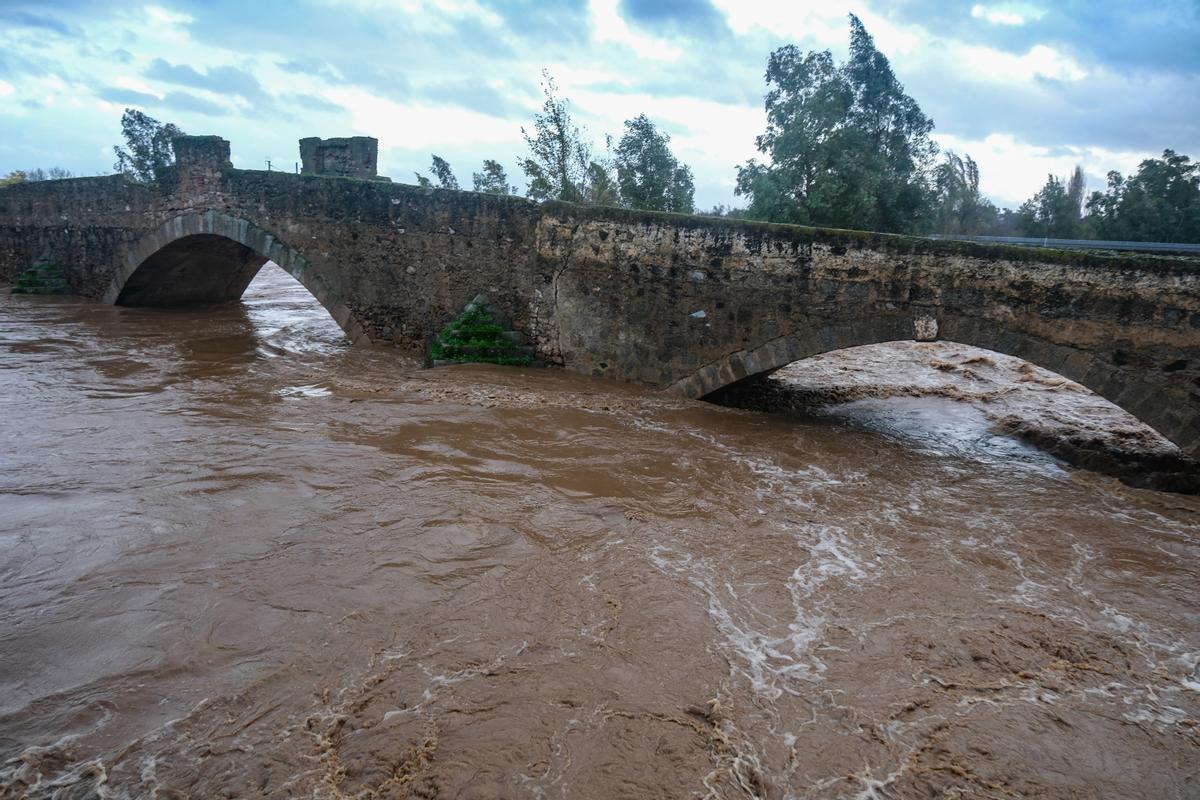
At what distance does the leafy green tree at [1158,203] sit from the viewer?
1748cm

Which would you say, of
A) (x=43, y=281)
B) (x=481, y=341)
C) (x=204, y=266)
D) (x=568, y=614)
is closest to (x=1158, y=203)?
(x=481, y=341)

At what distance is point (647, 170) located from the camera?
15.9 metres

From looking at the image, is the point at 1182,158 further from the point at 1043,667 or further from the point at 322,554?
the point at 322,554

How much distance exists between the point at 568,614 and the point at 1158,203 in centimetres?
2117

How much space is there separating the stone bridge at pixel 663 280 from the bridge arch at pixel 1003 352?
0.02m

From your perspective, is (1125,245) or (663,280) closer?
(663,280)

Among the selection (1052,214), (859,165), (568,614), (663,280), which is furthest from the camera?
(1052,214)

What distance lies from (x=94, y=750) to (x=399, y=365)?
7.75m

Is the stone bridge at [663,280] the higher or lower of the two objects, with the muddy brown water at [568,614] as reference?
higher

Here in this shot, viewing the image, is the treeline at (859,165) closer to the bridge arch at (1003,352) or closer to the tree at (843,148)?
the tree at (843,148)

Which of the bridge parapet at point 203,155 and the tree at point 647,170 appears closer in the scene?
the bridge parapet at point 203,155

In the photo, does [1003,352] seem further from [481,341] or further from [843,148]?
[843,148]

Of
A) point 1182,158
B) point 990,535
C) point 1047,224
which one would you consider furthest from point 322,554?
point 1047,224

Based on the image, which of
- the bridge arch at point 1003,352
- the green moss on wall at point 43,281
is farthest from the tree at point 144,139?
the bridge arch at point 1003,352
